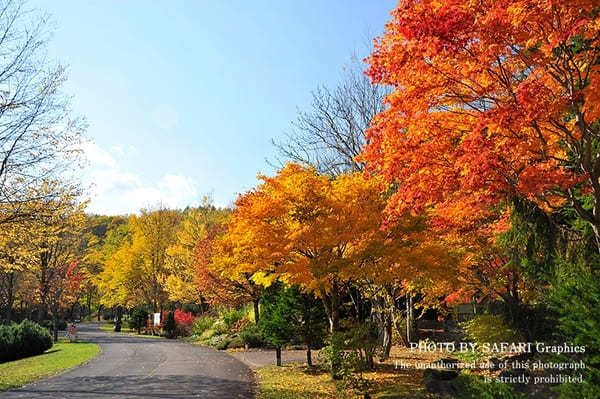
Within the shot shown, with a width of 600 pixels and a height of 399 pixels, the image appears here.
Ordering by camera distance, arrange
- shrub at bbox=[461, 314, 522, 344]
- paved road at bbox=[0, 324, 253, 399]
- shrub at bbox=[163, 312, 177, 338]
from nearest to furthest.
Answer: paved road at bbox=[0, 324, 253, 399], shrub at bbox=[461, 314, 522, 344], shrub at bbox=[163, 312, 177, 338]

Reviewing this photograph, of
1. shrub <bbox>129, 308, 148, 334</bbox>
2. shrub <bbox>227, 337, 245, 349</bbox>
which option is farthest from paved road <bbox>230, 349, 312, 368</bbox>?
shrub <bbox>129, 308, 148, 334</bbox>

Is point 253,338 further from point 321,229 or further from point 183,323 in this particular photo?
point 321,229

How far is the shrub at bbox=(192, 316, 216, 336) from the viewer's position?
30469mm

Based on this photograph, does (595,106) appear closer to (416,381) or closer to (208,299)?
(416,381)

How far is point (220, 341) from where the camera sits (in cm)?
2488

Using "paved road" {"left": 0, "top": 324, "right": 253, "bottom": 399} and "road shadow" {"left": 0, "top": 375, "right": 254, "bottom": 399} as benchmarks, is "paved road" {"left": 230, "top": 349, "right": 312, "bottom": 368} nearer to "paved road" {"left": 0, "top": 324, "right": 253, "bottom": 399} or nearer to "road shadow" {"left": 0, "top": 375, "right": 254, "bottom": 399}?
"paved road" {"left": 0, "top": 324, "right": 253, "bottom": 399}

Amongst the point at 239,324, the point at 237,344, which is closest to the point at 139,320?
the point at 239,324

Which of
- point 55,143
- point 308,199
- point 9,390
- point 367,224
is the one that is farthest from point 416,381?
point 55,143

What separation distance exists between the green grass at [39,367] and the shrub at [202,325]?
9.36 m

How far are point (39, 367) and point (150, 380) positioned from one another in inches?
268

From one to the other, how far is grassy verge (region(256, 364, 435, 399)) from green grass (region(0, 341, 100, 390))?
25.0ft

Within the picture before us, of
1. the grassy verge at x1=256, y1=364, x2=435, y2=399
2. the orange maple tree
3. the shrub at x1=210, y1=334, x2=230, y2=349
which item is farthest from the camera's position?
the shrub at x1=210, y1=334, x2=230, y2=349

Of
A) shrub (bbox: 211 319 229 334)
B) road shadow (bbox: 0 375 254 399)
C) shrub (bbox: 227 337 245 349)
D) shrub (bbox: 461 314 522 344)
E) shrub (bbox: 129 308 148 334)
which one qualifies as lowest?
shrub (bbox: 129 308 148 334)

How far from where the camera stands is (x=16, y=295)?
112ft
